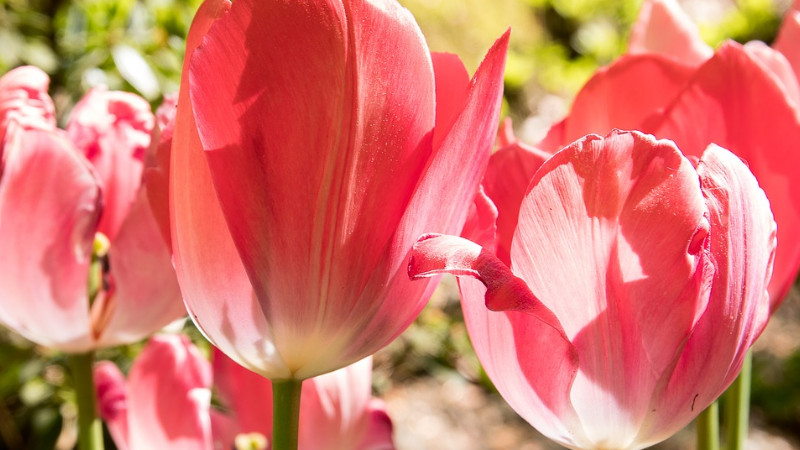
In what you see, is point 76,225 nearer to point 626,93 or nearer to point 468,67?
point 626,93

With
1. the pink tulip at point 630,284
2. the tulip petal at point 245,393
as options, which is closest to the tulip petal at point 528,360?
the pink tulip at point 630,284

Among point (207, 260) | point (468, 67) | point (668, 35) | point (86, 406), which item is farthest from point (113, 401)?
point (468, 67)

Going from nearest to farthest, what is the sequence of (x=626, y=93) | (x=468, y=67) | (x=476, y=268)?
(x=476, y=268) → (x=626, y=93) → (x=468, y=67)

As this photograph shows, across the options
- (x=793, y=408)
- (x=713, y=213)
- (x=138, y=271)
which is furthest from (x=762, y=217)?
(x=793, y=408)

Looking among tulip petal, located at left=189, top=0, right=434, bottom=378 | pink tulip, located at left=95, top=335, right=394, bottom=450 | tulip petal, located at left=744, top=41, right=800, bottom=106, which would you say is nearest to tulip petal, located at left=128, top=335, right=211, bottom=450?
pink tulip, located at left=95, top=335, right=394, bottom=450

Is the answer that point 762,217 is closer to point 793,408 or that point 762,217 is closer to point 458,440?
point 458,440

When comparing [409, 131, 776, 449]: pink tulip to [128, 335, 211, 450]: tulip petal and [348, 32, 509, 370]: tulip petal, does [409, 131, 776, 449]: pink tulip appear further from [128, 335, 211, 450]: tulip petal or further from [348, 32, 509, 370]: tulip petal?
[128, 335, 211, 450]: tulip petal
